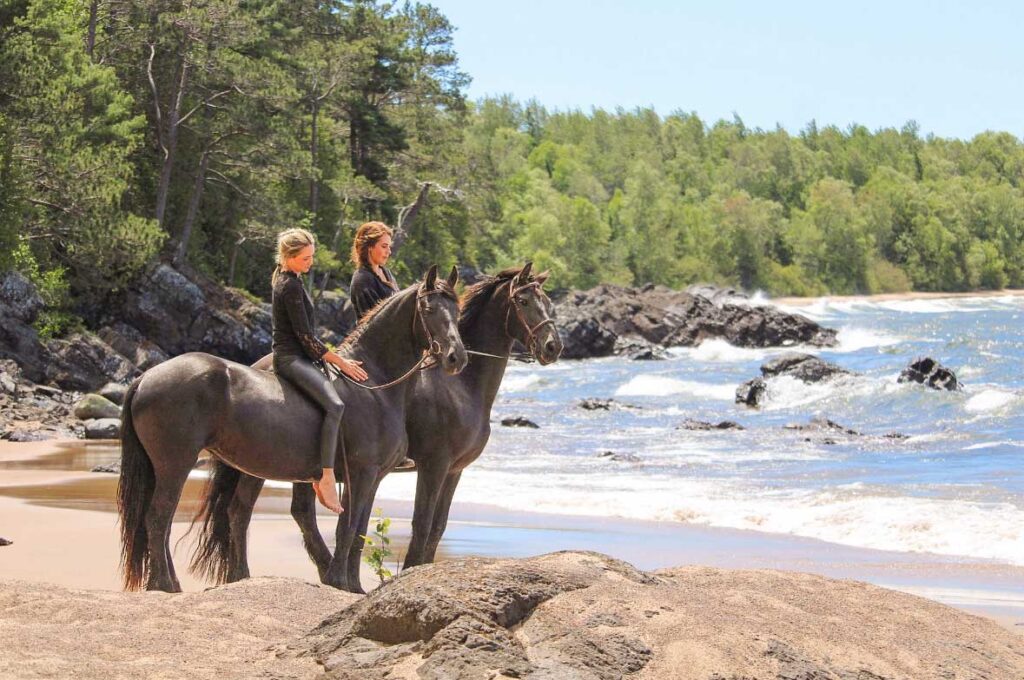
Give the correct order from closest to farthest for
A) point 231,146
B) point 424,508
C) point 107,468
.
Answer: point 424,508, point 107,468, point 231,146

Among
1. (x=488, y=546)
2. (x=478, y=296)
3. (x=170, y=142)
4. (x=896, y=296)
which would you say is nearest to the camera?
(x=478, y=296)

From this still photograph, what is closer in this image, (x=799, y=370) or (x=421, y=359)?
(x=421, y=359)

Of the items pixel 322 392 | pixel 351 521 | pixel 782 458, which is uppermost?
pixel 322 392

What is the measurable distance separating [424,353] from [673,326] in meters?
61.6

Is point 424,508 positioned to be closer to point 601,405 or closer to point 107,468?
point 107,468

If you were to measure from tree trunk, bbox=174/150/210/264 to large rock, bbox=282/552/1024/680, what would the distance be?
3536 centimetres

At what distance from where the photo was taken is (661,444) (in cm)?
2664

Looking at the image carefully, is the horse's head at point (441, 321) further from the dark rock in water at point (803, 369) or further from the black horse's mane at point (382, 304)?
the dark rock in water at point (803, 369)

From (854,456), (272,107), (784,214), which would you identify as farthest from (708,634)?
(784,214)

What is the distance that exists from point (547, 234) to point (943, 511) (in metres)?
99.1

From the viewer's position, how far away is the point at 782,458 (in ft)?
75.7

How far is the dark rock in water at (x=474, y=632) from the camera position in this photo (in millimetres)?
5051

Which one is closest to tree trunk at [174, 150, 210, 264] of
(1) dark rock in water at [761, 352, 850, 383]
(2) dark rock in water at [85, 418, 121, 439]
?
(2) dark rock in water at [85, 418, 121, 439]

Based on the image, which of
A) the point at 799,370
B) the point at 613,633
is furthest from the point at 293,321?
the point at 799,370
